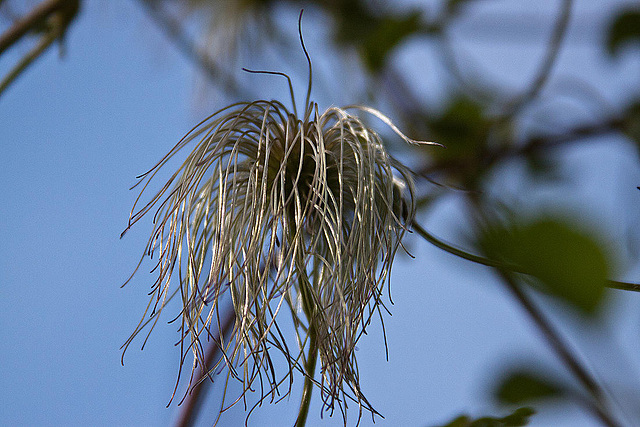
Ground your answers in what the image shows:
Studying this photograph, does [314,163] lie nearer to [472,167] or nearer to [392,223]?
[392,223]

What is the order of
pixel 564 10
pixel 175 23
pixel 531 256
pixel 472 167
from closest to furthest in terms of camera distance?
pixel 531 256
pixel 564 10
pixel 472 167
pixel 175 23

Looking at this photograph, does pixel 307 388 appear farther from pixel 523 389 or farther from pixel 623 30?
pixel 623 30

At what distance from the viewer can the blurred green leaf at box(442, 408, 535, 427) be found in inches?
16.6

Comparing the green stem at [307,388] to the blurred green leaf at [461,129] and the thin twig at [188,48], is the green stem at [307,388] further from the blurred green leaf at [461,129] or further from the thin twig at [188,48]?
the thin twig at [188,48]

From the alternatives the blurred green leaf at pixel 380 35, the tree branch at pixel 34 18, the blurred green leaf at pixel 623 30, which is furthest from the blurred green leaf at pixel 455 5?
the tree branch at pixel 34 18

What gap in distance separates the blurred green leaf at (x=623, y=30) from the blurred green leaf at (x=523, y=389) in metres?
0.51

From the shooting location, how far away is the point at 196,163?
53 centimetres

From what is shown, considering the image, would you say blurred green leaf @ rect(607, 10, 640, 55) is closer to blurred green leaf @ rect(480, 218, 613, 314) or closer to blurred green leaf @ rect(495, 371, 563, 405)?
blurred green leaf @ rect(495, 371, 563, 405)

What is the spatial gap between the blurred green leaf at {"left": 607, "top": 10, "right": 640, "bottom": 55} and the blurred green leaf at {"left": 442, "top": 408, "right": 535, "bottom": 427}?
484mm

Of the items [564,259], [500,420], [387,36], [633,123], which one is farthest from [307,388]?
[633,123]

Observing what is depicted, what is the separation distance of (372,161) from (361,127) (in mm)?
51

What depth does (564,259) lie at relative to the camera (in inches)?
6.7

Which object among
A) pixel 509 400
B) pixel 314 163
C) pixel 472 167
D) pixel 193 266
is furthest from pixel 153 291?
pixel 472 167

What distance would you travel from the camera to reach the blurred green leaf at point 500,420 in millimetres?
421
